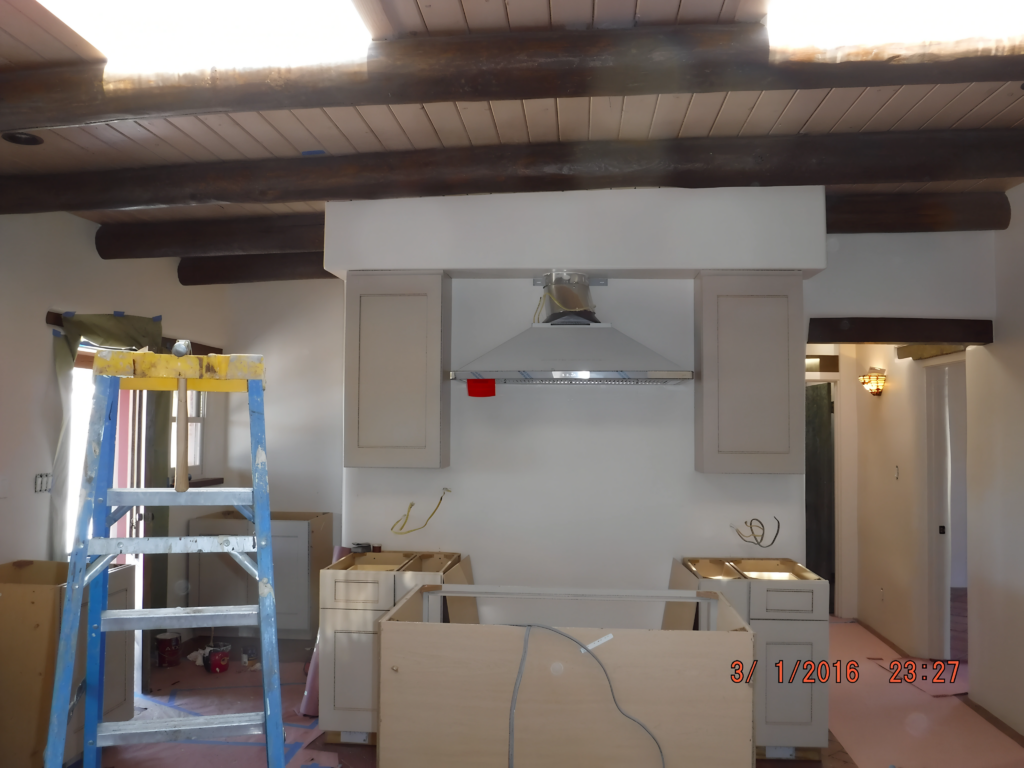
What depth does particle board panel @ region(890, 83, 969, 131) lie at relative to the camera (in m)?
2.60

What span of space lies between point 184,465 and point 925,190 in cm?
382

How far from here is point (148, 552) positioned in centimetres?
187

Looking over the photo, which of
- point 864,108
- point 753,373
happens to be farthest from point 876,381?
point 864,108

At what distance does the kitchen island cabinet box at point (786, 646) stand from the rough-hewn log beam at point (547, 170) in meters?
Answer: 1.82

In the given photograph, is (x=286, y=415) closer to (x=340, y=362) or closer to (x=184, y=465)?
(x=340, y=362)

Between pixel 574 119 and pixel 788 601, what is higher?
pixel 574 119

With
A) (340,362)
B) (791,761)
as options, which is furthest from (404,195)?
(791,761)

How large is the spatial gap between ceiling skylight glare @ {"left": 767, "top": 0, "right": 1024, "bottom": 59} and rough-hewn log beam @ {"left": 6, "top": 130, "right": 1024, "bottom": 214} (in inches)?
37.3

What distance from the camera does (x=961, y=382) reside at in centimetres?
586

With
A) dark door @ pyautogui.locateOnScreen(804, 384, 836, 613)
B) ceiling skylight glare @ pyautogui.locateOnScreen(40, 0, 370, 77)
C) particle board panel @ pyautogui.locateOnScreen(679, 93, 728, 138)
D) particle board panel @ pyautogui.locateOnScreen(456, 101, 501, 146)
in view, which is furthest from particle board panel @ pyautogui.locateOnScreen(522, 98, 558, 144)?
dark door @ pyautogui.locateOnScreen(804, 384, 836, 613)

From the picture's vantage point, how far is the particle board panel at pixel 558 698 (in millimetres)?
2020

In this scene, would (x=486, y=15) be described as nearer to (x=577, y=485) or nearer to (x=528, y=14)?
(x=528, y=14)

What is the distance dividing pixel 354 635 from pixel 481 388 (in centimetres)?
133

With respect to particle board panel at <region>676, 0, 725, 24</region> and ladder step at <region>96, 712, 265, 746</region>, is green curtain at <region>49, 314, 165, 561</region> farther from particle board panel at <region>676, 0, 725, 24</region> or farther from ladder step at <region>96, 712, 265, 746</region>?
particle board panel at <region>676, 0, 725, 24</region>
